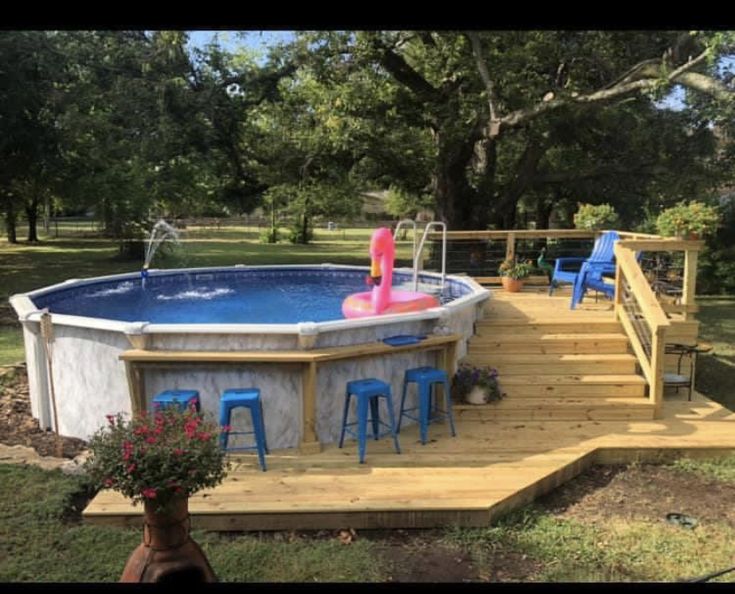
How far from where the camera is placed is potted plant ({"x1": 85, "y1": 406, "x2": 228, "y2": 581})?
291cm

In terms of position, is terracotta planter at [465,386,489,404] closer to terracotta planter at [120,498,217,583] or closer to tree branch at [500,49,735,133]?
terracotta planter at [120,498,217,583]

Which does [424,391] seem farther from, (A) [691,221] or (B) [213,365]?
(A) [691,221]

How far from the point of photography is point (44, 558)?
3.60 meters

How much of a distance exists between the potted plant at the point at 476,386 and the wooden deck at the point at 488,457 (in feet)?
0.39

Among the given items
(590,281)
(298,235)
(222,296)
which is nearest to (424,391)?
(590,281)

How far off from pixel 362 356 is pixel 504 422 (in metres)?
1.60

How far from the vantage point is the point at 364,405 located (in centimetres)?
501

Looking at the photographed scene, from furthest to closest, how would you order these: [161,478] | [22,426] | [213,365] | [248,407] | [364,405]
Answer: [22,426] < [213,365] < [364,405] < [248,407] < [161,478]

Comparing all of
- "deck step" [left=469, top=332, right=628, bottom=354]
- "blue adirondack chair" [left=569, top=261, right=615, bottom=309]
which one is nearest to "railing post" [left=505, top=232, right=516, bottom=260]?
"blue adirondack chair" [left=569, top=261, right=615, bottom=309]

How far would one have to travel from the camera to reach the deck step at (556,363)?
6.75 m

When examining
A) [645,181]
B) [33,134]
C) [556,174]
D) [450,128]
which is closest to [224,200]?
[33,134]

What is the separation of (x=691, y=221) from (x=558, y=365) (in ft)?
7.79

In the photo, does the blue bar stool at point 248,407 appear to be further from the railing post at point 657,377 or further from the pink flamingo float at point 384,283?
the railing post at point 657,377
